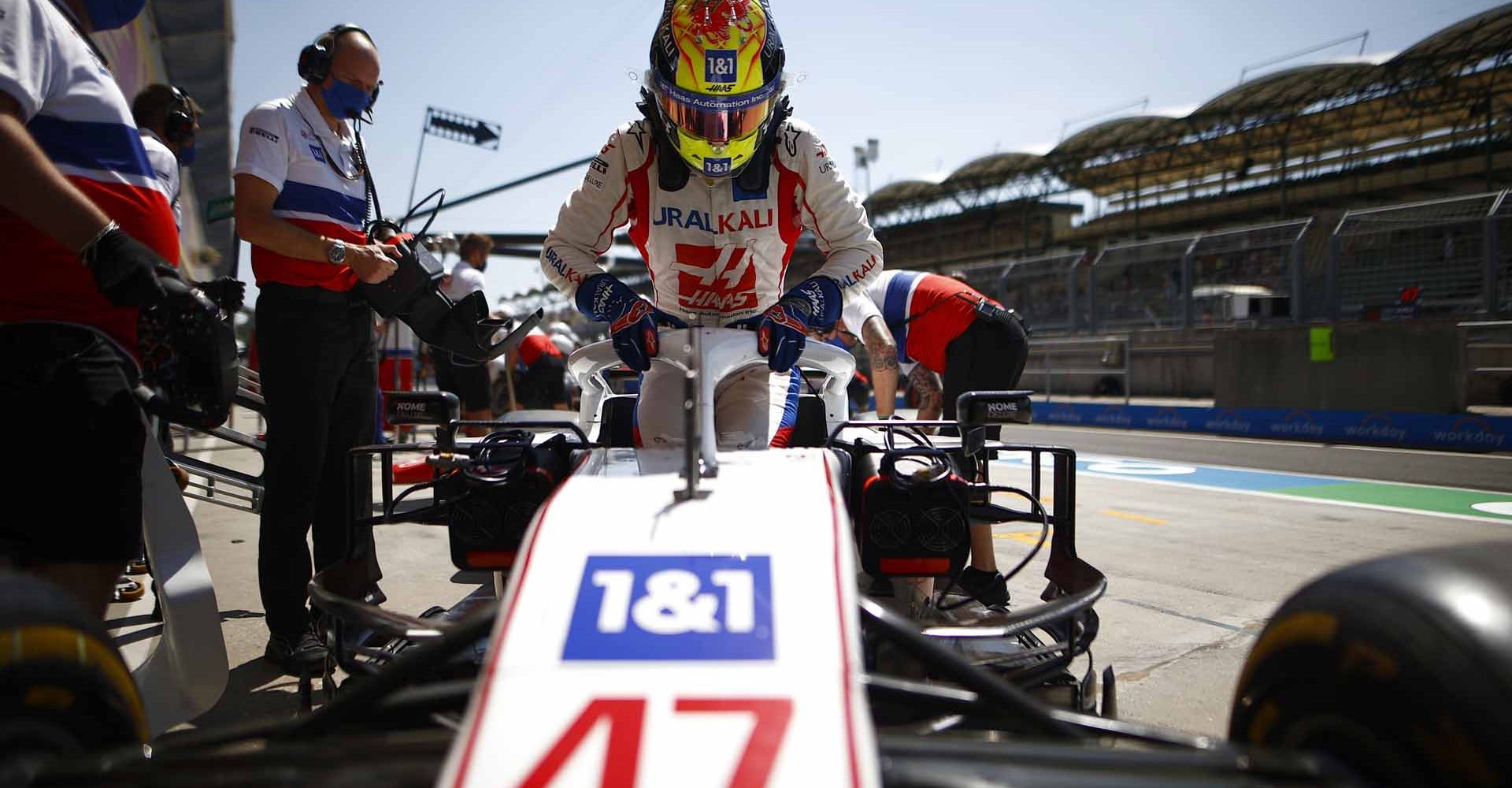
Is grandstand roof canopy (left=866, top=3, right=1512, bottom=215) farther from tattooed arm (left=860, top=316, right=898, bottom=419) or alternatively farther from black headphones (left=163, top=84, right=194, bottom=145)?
black headphones (left=163, top=84, right=194, bottom=145)

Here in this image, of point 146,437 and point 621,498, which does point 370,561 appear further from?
point 621,498

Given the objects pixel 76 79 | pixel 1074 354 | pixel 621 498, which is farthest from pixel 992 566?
pixel 1074 354

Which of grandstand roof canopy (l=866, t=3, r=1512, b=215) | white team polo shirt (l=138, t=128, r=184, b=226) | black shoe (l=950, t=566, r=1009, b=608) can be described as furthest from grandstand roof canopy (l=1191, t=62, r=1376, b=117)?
white team polo shirt (l=138, t=128, r=184, b=226)

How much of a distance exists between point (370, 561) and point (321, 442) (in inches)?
31.0

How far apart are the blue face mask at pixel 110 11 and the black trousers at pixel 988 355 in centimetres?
367

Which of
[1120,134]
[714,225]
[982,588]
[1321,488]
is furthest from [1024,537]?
[1120,134]

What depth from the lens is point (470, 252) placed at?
8031 mm

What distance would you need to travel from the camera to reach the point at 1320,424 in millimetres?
11109

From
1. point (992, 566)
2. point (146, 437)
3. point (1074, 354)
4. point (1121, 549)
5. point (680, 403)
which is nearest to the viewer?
point (146, 437)

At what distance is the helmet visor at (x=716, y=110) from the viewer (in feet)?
9.24

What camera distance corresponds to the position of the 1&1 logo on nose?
4.49ft

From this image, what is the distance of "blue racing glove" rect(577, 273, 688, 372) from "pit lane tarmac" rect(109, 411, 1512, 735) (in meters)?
1.44

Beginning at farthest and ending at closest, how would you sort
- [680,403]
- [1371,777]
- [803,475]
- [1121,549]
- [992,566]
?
[1121,549], [992,566], [680,403], [803,475], [1371,777]

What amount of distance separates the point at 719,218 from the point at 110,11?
1774mm
